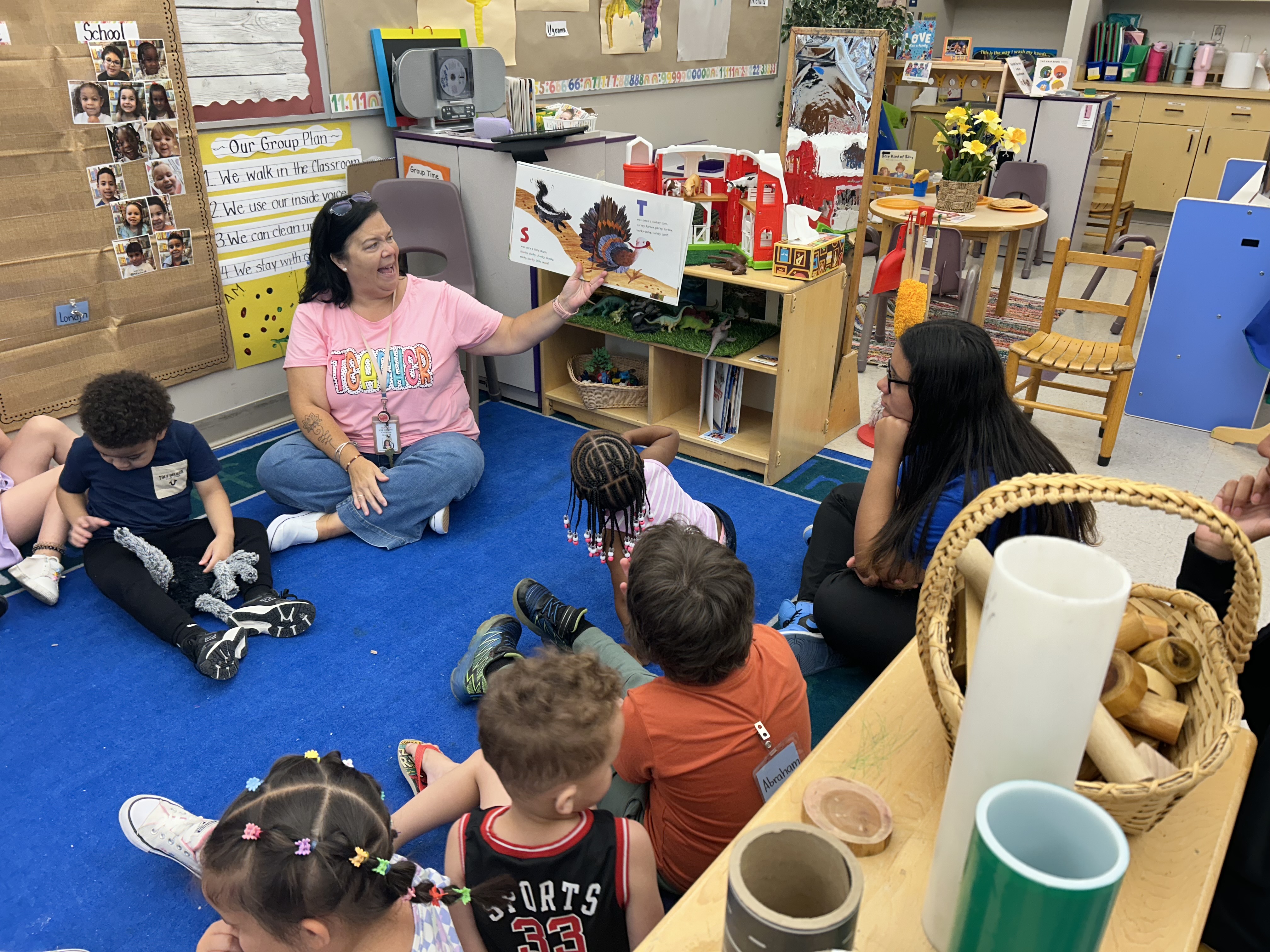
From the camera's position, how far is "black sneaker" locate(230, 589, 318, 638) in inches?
94.8

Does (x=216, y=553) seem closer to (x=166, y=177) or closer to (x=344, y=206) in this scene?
(x=344, y=206)

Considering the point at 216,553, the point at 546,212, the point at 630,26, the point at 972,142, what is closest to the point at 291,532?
the point at 216,553

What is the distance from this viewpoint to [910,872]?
808 mm

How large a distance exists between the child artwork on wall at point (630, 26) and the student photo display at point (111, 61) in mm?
2755

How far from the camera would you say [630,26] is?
16.9 feet

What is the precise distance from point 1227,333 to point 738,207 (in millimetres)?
2071

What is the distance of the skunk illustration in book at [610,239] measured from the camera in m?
2.93

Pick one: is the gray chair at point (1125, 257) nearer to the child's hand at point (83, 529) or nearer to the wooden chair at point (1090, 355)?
the wooden chair at point (1090, 355)

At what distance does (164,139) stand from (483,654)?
2257mm

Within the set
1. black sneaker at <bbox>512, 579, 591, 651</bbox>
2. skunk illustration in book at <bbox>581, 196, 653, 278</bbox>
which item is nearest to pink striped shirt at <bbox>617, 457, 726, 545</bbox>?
black sneaker at <bbox>512, 579, 591, 651</bbox>

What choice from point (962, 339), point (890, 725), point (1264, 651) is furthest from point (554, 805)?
point (962, 339)

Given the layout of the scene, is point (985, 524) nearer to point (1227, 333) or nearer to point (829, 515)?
point (829, 515)

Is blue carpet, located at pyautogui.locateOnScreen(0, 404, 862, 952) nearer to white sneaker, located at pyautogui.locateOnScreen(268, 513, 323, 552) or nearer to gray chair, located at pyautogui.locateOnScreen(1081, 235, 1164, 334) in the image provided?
white sneaker, located at pyautogui.locateOnScreen(268, 513, 323, 552)

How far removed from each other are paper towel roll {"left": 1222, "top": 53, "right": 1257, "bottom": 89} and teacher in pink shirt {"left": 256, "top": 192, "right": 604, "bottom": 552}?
21.5 feet
